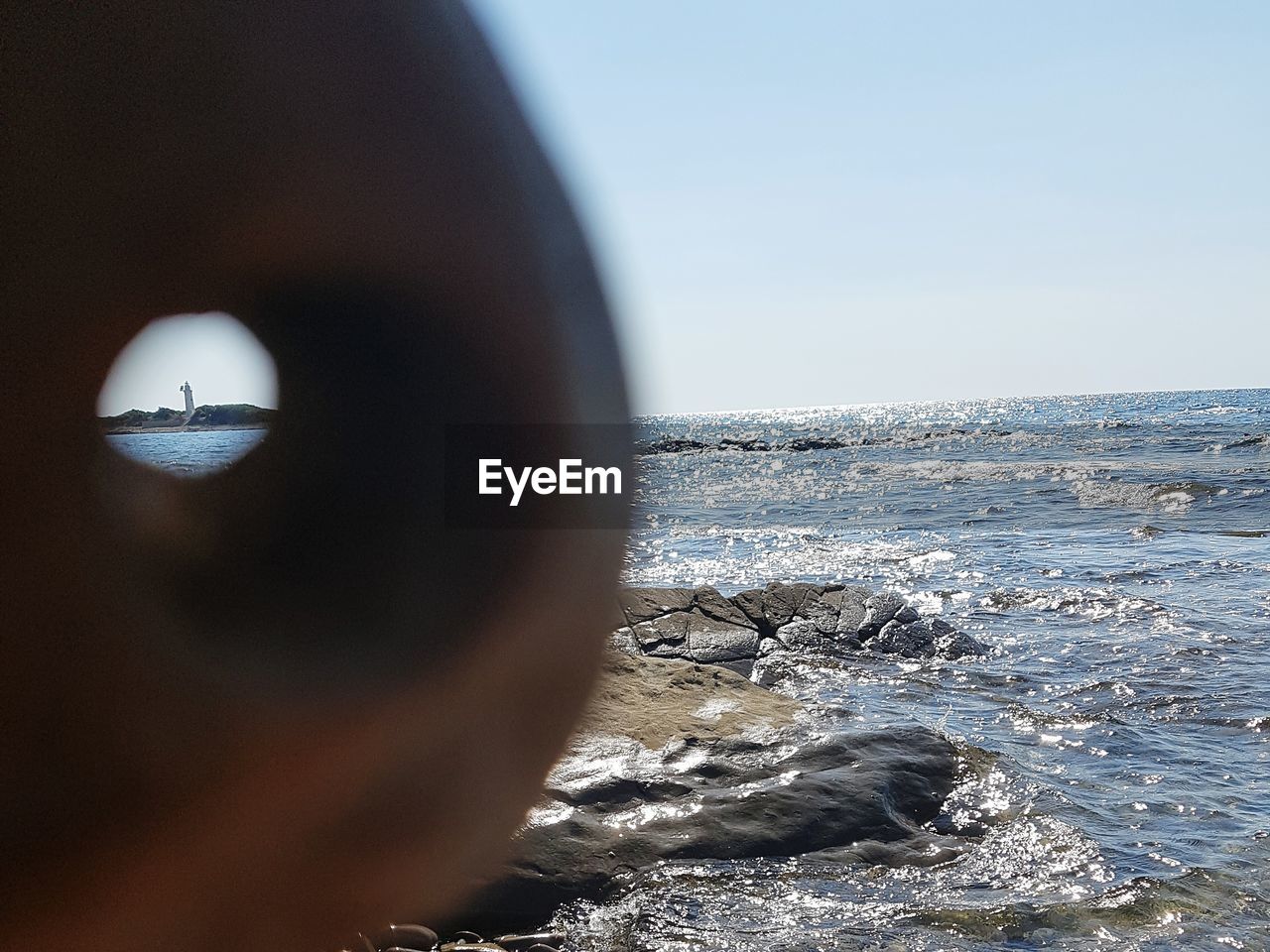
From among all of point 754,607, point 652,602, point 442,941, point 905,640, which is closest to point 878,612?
point 905,640

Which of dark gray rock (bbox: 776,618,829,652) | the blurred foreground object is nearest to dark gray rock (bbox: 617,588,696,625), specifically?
dark gray rock (bbox: 776,618,829,652)

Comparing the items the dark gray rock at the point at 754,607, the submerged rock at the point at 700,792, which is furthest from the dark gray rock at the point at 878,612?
the submerged rock at the point at 700,792

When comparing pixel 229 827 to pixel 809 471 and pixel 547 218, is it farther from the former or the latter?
pixel 809 471

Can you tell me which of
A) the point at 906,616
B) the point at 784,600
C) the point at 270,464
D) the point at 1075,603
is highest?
the point at 270,464

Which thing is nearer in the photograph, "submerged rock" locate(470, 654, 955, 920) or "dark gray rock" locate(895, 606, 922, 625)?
"submerged rock" locate(470, 654, 955, 920)

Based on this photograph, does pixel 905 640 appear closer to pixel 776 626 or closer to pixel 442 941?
pixel 776 626

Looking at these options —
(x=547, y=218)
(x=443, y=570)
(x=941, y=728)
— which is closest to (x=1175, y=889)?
(x=941, y=728)

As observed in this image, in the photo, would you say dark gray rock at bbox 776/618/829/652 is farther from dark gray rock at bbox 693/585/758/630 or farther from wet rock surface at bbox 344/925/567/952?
wet rock surface at bbox 344/925/567/952
